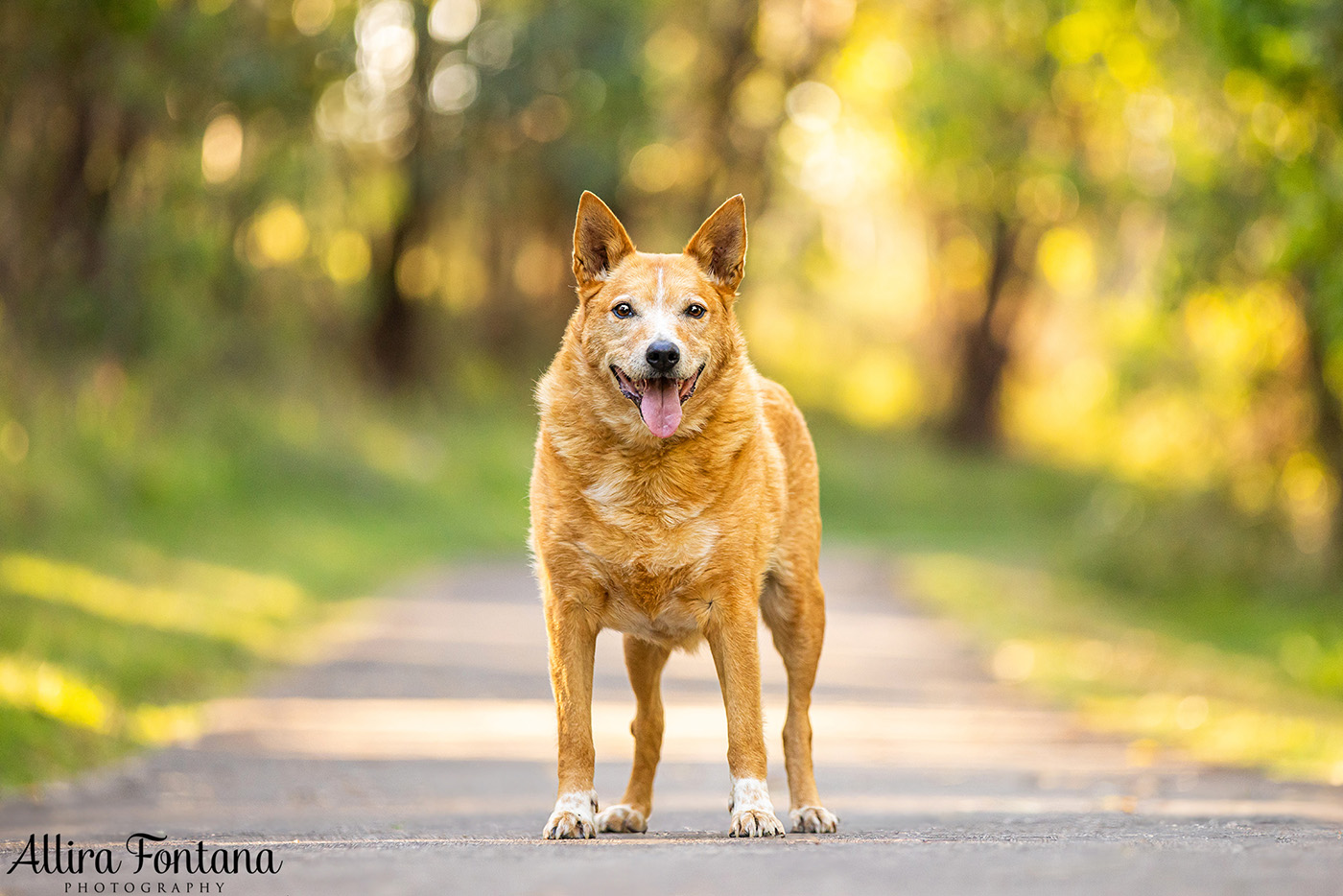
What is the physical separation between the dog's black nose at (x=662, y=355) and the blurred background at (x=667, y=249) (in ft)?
13.5

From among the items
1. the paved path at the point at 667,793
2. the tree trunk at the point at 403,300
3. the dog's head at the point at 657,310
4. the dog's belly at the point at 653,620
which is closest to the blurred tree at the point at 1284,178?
the paved path at the point at 667,793

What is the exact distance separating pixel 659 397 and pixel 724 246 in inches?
32.3

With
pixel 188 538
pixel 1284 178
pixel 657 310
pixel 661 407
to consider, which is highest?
pixel 1284 178

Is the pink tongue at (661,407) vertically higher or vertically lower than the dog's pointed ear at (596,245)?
lower

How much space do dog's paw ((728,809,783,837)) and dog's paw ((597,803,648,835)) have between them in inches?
25.2

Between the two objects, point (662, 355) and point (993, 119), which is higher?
point (993, 119)

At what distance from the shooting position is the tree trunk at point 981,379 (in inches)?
1505

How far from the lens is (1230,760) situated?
30.7ft

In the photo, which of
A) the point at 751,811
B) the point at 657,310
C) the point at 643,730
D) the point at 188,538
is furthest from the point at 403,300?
the point at 751,811

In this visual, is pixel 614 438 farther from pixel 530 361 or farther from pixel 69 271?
pixel 530 361

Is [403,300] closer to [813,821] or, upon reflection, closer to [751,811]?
[813,821]

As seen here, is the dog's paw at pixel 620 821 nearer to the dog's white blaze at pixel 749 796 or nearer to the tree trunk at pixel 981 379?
the dog's white blaze at pixel 749 796

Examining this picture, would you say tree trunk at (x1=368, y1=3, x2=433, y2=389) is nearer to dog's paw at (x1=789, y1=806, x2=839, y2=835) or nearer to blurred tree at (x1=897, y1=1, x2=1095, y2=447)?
blurred tree at (x1=897, y1=1, x2=1095, y2=447)

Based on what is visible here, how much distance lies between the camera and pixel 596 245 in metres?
6.51
